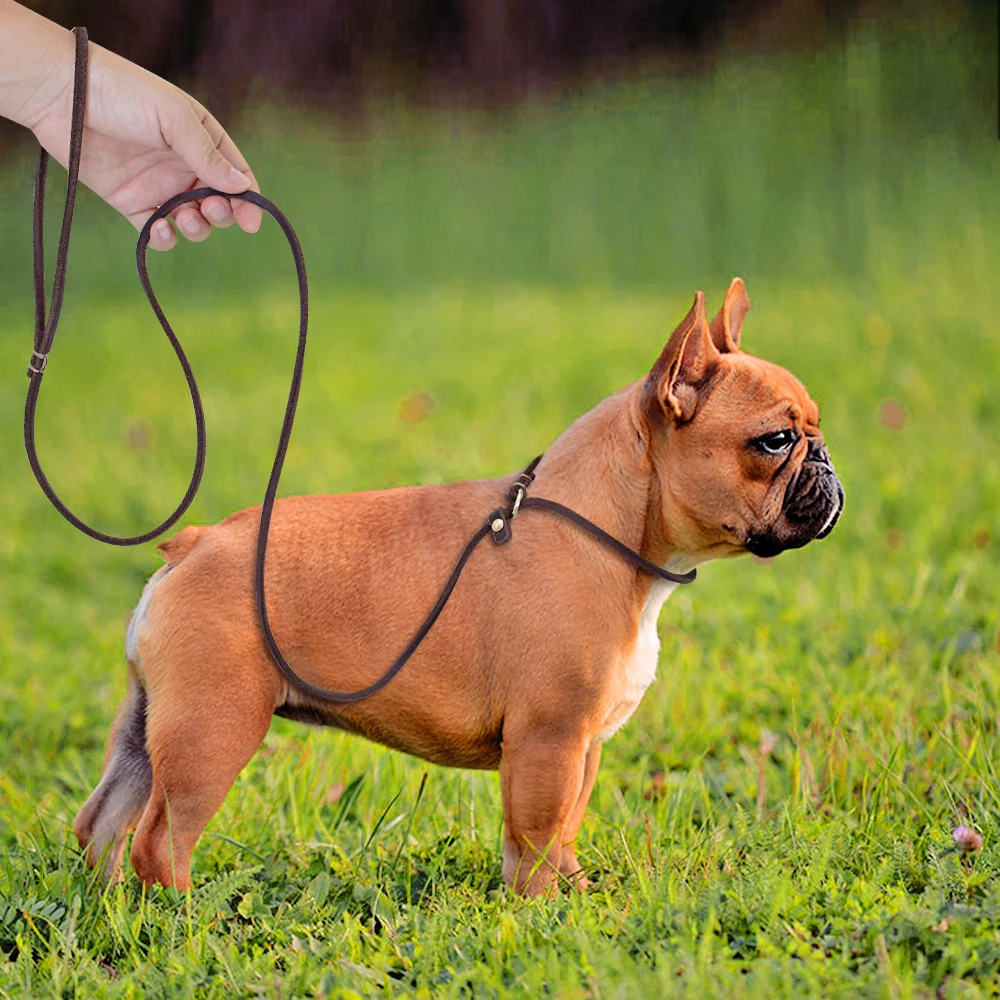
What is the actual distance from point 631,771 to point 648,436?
1466 mm

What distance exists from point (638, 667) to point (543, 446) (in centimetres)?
420

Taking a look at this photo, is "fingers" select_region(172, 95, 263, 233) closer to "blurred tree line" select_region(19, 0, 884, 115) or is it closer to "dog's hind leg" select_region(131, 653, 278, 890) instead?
"dog's hind leg" select_region(131, 653, 278, 890)

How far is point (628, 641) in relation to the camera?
3.10 meters

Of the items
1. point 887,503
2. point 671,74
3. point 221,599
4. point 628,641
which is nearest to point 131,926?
point 221,599

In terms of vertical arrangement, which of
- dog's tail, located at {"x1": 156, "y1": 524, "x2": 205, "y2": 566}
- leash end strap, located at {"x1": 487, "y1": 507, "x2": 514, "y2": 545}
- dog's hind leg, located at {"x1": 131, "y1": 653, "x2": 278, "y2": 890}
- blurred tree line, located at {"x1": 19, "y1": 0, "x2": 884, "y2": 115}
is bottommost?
dog's hind leg, located at {"x1": 131, "y1": 653, "x2": 278, "y2": 890}

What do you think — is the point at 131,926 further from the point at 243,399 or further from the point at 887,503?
the point at 243,399

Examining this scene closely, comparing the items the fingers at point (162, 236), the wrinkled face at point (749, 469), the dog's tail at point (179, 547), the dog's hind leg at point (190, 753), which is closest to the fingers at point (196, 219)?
the fingers at point (162, 236)

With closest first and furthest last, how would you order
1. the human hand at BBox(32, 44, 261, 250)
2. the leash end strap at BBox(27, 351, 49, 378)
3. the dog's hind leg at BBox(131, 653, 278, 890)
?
1. the dog's hind leg at BBox(131, 653, 278, 890)
2. the leash end strap at BBox(27, 351, 49, 378)
3. the human hand at BBox(32, 44, 261, 250)

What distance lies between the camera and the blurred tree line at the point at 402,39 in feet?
50.1

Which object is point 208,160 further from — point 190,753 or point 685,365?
point 190,753

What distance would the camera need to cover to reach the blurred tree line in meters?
15.3

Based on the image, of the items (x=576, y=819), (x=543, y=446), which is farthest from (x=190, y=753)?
(x=543, y=446)

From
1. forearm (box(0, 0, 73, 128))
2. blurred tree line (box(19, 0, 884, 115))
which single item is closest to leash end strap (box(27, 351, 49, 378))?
forearm (box(0, 0, 73, 128))

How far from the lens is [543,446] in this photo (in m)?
7.29
